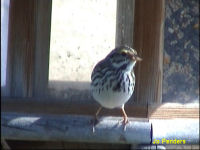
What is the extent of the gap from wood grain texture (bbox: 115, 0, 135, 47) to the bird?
0.96 ft

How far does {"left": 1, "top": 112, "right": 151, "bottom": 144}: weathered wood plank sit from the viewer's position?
383cm

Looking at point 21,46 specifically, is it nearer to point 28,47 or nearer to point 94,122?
point 28,47

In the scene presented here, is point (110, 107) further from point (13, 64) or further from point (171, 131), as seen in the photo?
point (13, 64)

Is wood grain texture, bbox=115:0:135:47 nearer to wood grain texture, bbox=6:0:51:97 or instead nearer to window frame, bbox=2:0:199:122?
window frame, bbox=2:0:199:122

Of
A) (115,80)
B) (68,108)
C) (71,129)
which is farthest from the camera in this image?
(68,108)

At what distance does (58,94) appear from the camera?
4297mm

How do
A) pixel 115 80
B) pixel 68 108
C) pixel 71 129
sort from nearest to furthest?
pixel 71 129
pixel 115 80
pixel 68 108

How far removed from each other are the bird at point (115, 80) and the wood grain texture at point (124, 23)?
0.29 metres

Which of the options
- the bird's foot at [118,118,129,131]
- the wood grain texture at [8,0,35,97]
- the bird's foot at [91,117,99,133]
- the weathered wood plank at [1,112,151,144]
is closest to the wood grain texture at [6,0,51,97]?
the wood grain texture at [8,0,35,97]

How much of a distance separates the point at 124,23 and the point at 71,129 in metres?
0.82

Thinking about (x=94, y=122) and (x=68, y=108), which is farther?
(x=68, y=108)

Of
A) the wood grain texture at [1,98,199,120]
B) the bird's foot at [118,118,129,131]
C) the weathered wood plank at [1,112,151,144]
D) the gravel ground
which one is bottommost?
the weathered wood plank at [1,112,151,144]

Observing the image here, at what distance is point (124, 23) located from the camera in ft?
14.1

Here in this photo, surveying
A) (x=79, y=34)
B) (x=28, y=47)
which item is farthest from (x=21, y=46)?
(x=79, y=34)
